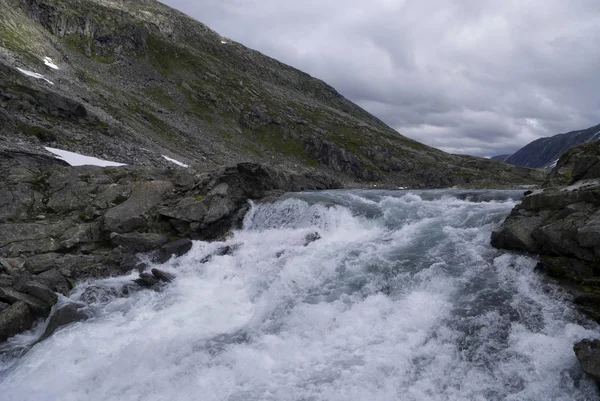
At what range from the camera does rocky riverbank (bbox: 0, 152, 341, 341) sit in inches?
778

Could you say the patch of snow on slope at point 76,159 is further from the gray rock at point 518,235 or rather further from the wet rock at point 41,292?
the gray rock at point 518,235

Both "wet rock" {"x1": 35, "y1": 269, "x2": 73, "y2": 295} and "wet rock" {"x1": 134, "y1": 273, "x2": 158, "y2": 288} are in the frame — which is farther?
"wet rock" {"x1": 134, "y1": 273, "x2": 158, "y2": 288}

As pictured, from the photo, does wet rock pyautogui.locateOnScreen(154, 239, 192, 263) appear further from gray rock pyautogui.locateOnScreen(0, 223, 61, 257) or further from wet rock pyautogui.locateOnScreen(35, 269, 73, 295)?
gray rock pyautogui.locateOnScreen(0, 223, 61, 257)

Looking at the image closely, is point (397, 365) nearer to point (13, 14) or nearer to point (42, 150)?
point (42, 150)

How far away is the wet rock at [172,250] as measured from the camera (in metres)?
23.9

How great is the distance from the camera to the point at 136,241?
24.5m

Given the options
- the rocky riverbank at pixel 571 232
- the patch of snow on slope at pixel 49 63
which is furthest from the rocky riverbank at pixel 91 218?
the patch of snow on slope at pixel 49 63

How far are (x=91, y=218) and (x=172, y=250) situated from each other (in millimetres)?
7077

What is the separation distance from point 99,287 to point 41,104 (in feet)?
120

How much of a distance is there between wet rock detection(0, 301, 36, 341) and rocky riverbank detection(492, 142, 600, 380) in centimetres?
2225

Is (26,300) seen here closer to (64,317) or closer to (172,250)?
(64,317)

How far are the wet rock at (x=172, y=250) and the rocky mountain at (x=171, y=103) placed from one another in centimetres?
2043

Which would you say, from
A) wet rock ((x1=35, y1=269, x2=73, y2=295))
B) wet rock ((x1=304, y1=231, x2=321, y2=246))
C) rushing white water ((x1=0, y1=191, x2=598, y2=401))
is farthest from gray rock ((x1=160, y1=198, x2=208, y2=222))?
wet rock ((x1=35, y1=269, x2=73, y2=295))

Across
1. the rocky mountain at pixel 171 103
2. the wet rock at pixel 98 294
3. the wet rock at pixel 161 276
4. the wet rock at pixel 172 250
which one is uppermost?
the rocky mountain at pixel 171 103
